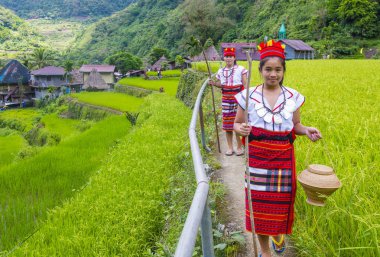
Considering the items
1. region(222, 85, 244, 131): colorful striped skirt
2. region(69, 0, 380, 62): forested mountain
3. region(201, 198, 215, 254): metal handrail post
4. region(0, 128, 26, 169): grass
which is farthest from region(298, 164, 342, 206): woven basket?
region(69, 0, 380, 62): forested mountain

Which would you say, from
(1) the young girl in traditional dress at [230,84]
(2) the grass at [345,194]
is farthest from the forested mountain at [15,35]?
(2) the grass at [345,194]

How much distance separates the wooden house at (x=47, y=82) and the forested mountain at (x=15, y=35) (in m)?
59.0

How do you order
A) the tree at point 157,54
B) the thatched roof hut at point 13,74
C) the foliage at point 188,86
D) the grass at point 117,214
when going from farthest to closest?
the tree at point 157,54 → the thatched roof hut at point 13,74 → the foliage at point 188,86 → the grass at point 117,214

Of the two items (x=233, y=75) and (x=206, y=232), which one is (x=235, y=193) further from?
(x=206, y=232)

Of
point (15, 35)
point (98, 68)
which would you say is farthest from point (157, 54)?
point (15, 35)

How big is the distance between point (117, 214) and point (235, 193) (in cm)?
146

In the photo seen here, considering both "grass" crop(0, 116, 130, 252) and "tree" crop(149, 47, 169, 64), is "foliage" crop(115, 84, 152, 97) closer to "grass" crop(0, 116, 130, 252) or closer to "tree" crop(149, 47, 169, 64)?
"grass" crop(0, 116, 130, 252)

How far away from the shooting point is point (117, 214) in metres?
4.03

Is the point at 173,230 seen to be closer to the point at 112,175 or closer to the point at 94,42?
the point at 112,175

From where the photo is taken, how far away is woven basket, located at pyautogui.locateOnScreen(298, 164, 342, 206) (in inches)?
71.2

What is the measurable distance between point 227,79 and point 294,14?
46098 mm

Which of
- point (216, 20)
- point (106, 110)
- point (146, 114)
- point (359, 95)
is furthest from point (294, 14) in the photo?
point (359, 95)

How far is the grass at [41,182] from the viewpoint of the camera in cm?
471

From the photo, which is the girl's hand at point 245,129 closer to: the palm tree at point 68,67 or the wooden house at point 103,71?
the palm tree at point 68,67
